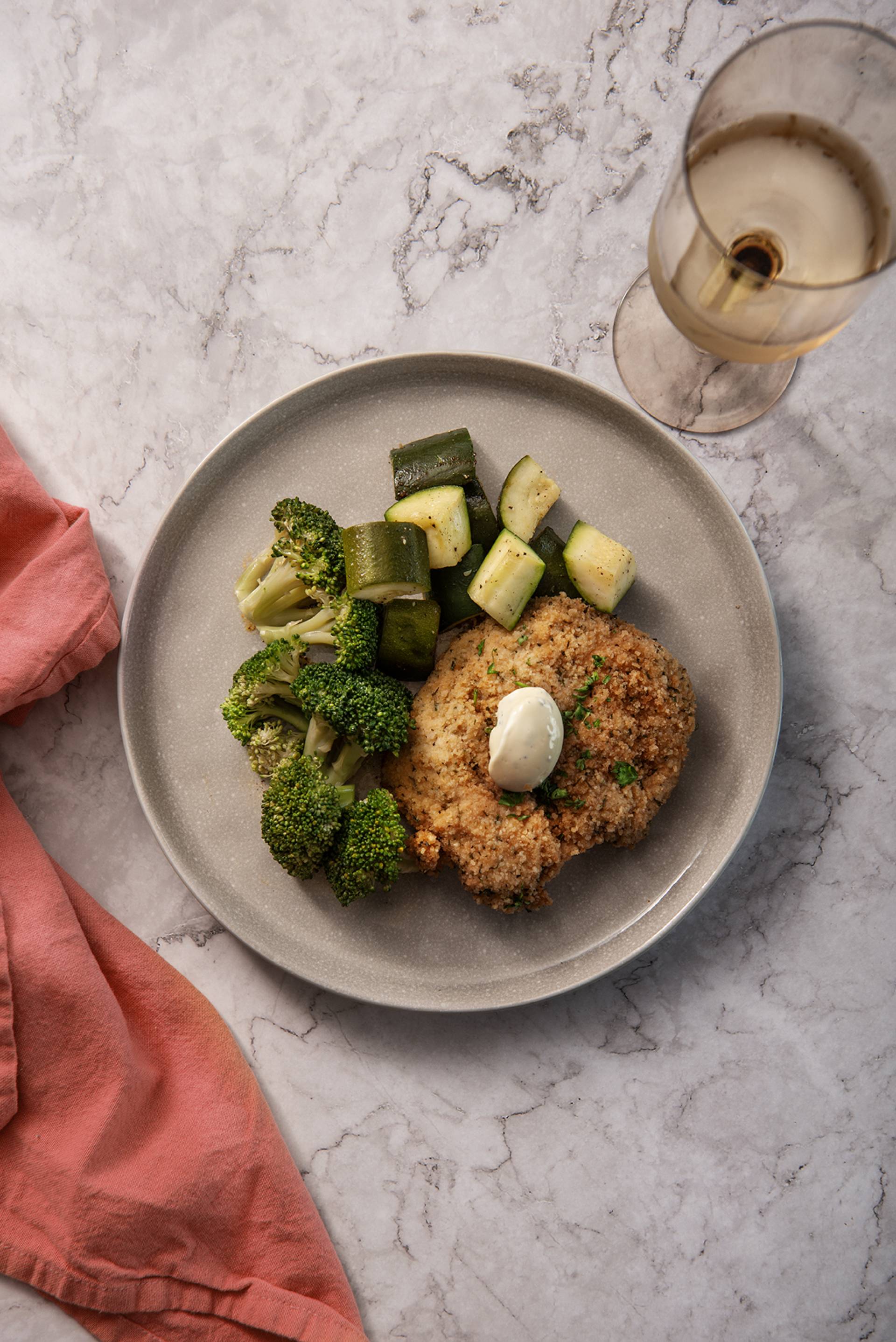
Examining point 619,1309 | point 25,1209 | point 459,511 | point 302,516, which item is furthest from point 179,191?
point 619,1309

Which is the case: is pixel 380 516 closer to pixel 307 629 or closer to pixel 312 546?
pixel 312 546

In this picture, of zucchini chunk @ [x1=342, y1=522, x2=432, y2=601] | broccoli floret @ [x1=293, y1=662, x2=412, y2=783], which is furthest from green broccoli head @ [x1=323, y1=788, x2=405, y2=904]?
zucchini chunk @ [x1=342, y1=522, x2=432, y2=601]

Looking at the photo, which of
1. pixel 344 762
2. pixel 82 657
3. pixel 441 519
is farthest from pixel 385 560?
pixel 82 657

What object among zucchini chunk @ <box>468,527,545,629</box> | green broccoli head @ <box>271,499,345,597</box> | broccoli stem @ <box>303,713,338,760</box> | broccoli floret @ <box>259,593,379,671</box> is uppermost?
zucchini chunk @ <box>468,527,545,629</box>

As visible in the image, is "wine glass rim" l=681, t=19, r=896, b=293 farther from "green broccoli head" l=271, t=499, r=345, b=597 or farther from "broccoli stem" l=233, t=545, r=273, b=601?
"broccoli stem" l=233, t=545, r=273, b=601

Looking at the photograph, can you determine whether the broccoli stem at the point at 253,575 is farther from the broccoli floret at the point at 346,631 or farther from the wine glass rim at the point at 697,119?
the wine glass rim at the point at 697,119
